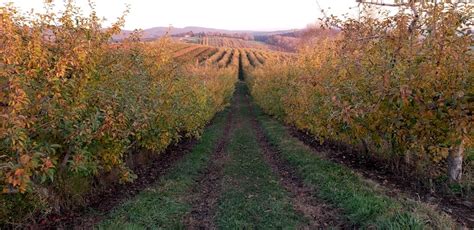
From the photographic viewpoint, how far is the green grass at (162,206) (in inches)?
274

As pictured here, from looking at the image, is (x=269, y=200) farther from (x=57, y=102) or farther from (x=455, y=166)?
(x=57, y=102)

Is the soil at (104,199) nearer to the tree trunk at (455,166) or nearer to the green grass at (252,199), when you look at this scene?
the green grass at (252,199)

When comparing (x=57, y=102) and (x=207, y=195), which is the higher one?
(x=57, y=102)

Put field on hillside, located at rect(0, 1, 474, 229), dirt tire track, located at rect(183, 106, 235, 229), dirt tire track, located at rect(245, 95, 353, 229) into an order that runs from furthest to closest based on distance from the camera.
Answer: dirt tire track, located at rect(183, 106, 235, 229), dirt tire track, located at rect(245, 95, 353, 229), field on hillside, located at rect(0, 1, 474, 229)

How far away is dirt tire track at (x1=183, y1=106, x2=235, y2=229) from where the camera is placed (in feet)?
24.1

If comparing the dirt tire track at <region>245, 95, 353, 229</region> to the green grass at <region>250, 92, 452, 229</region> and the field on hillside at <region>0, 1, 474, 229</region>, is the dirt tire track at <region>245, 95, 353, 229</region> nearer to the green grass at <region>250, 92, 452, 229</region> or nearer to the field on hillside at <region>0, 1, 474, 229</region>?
the field on hillside at <region>0, 1, 474, 229</region>

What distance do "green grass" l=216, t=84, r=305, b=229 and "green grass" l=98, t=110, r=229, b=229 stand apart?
3.05ft

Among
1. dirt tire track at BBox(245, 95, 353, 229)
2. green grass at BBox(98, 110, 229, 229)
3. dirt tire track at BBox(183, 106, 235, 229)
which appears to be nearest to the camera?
dirt tire track at BBox(245, 95, 353, 229)

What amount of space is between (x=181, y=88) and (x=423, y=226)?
10.7 m

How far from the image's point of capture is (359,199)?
23.7 feet

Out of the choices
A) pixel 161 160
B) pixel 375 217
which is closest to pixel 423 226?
pixel 375 217

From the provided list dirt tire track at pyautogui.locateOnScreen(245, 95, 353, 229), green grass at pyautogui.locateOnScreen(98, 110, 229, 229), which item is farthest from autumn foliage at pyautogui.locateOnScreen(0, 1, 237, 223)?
dirt tire track at pyautogui.locateOnScreen(245, 95, 353, 229)

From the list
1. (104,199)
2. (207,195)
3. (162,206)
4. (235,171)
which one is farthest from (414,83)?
(104,199)

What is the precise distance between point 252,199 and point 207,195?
1.34m
